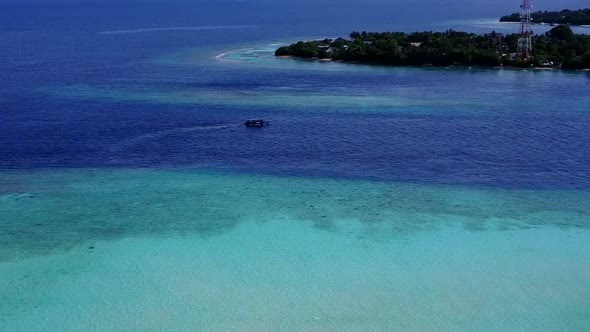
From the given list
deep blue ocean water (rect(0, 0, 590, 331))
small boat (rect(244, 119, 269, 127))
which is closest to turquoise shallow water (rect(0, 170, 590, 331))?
deep blue ocean water (rect(0, 0, 590, 331))

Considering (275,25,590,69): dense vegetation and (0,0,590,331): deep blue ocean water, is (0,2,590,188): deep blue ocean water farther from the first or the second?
(275,25,590,69): dense vegetation

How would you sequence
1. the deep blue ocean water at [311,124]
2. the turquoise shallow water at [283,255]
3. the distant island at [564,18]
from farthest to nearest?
the distant island at [564,18], the deep blue ocean water at [311,124], the turquoise shallow water at [283,255]

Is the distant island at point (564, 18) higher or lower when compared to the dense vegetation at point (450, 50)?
higher

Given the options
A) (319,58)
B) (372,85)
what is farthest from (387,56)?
(372,85)

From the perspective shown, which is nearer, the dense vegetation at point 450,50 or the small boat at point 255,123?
A: the small boat at point 255,123

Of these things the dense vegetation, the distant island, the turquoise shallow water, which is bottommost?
the turquoise shallow water

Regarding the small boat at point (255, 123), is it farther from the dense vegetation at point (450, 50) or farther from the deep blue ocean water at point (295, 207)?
the dense vegetation at point (450, 50)

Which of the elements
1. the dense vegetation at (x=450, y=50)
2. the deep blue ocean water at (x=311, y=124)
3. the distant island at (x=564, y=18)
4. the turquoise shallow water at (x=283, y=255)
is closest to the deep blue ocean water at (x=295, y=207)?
the turquoise shallow water at (x=283, y=255)
